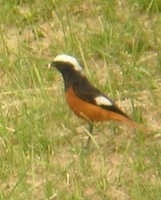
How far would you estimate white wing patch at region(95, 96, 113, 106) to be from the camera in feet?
27.7

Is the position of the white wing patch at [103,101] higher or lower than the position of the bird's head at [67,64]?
lower

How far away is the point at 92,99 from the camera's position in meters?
8.50

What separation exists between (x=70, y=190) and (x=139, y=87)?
154cm

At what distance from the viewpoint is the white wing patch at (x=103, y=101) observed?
844 cm

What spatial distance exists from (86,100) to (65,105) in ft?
2.30

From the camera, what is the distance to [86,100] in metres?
8.51

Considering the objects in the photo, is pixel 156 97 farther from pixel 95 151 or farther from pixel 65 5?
pixel 65 5

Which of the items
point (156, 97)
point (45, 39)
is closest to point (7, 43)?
point (45, 39)

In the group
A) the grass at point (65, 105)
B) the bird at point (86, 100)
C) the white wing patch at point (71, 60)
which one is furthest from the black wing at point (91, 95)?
the grass at point (65, 105)

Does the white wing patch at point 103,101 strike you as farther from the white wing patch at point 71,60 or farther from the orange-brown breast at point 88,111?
the white wing patch at point 71,60

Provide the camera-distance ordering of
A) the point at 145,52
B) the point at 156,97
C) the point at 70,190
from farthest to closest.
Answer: the point at 145,52, the point at 156,97, the point at 70,190

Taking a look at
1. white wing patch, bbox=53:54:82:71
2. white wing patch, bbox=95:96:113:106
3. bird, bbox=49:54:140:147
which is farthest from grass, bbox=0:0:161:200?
white wing patch, bbox=53:54:82:71

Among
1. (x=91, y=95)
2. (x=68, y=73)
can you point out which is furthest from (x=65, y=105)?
(x=91, y=95)

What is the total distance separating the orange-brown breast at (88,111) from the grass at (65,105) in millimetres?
238
